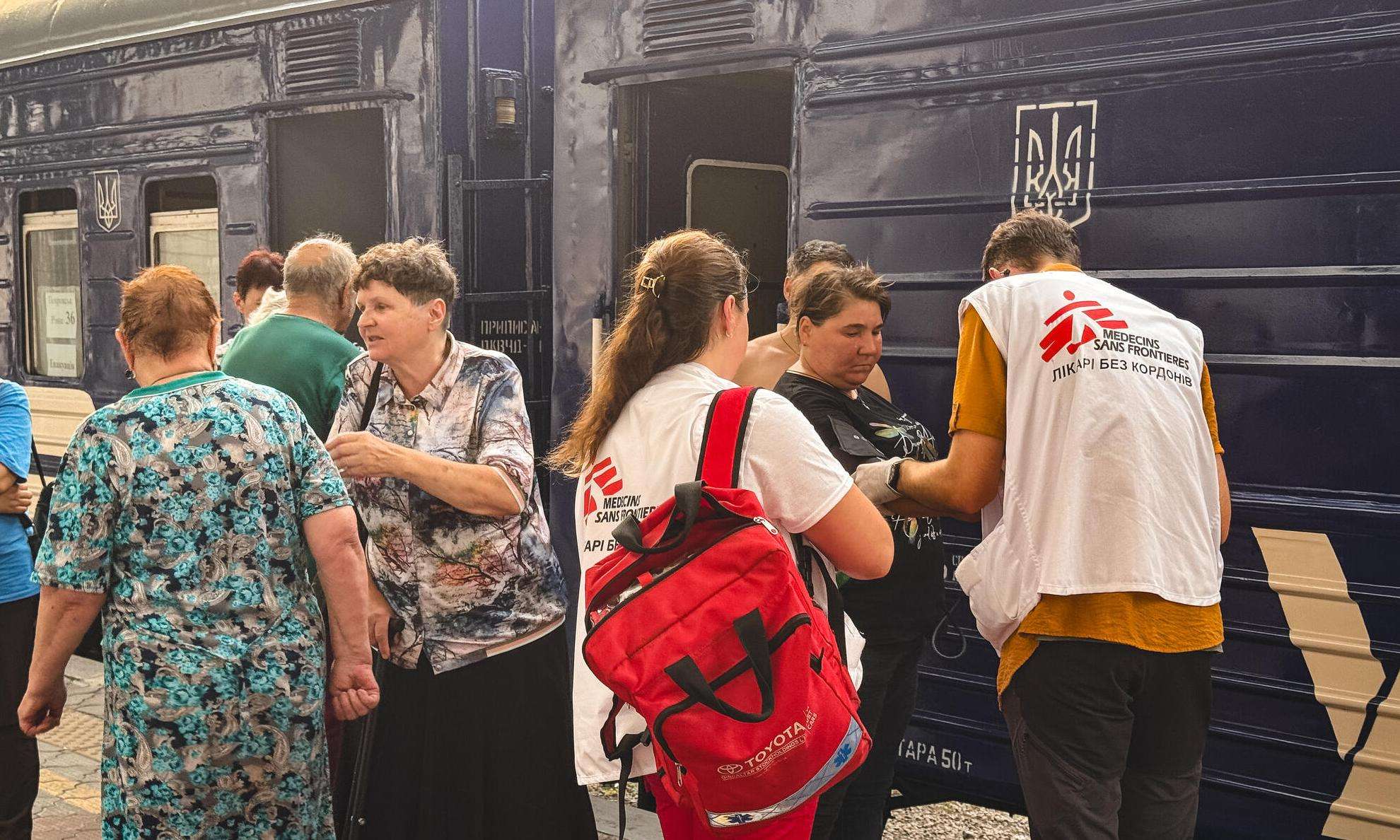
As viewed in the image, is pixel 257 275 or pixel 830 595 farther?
pixel 257 275

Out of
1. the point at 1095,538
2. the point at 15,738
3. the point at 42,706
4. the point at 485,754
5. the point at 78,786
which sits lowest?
the point at 78,786

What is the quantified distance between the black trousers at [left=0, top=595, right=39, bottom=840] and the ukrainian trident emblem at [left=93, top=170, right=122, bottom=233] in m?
3.15

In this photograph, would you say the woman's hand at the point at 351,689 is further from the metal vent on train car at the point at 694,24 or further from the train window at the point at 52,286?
the train window at the point at 52,286

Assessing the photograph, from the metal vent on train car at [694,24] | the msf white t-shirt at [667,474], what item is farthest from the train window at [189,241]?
the msf white t-shirt at [667,474]

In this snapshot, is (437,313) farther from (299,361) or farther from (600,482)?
(600,482)

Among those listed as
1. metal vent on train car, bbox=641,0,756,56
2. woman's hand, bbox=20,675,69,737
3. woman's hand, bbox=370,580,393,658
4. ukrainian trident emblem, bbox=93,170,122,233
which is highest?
metal vent on train car, bbox=641,0,756,56

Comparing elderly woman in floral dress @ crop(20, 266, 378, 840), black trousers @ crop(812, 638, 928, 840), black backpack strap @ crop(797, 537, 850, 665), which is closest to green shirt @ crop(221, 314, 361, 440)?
elderly woman in floral dress @ crop(20, 266, 378, 840)

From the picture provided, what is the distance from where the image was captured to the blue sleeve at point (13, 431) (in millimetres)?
3529

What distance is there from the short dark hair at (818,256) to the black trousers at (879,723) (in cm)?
110

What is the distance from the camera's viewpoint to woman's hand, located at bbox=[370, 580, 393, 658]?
3.01 m

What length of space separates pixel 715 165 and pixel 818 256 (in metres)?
1.42

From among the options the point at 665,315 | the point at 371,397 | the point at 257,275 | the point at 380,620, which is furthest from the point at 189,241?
the point at 665,315

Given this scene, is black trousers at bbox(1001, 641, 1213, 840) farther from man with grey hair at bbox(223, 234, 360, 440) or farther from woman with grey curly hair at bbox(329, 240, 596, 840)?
man with grey hair at bbox(223, 234, 360, 440)

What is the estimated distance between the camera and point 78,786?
4.60 meters
